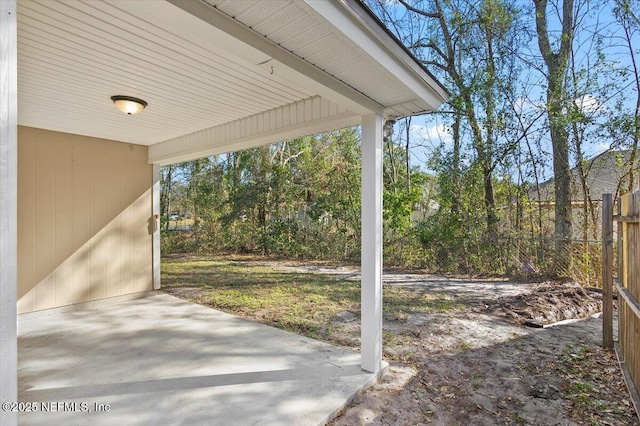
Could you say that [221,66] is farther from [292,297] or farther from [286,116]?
[292,297]

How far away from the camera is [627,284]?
2.75 m

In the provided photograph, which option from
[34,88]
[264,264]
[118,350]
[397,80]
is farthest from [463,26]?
[118,350]

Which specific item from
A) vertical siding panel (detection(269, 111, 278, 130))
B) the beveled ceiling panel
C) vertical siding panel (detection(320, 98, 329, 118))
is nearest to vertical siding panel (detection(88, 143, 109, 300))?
the beveled ceiling panel

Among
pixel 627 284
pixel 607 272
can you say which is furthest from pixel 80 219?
pixel 607 272

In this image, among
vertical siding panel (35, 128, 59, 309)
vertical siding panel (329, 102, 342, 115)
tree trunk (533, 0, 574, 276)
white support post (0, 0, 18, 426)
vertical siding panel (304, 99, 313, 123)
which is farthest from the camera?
tree trunk (533, 0, 574, 276)

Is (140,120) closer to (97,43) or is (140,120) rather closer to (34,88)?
(34,88)

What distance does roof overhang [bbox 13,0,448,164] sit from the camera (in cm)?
156

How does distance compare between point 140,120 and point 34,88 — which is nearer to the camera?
point 34,88

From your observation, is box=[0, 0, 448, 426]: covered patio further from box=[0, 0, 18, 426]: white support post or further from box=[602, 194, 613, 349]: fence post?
box=[602, 194, 613, 349]: fence post

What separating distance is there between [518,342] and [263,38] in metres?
3.84

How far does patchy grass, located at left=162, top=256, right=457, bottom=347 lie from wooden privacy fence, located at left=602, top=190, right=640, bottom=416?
1894 millimetres

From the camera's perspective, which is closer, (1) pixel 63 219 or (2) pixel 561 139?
(1) pixel 63 219

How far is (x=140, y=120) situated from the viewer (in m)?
3.76

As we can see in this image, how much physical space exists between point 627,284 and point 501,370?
1.29m
